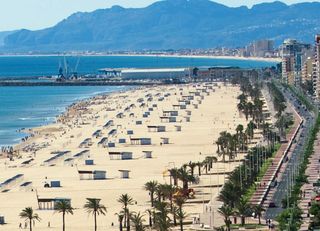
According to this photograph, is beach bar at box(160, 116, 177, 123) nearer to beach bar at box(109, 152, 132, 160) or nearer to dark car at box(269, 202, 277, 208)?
beach bar at box(109, 152, 132, 160)

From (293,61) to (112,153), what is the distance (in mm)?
97268

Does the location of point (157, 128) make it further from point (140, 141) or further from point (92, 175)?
point (92, 175)

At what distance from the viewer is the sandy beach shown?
5412 cm

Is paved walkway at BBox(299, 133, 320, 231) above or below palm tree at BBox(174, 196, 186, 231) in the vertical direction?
below

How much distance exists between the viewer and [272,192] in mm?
54219

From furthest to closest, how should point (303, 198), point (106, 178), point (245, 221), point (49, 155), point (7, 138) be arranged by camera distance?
1. point (7, 138)
2. point (49, 155)
3. point (106, 178)
4. point (303, 198)
5. point (245, 221)

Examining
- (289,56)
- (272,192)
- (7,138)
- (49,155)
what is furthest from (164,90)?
(272,192)

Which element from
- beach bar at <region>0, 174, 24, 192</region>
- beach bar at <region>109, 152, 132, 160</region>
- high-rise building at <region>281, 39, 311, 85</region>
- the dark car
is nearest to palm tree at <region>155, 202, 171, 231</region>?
the dark car

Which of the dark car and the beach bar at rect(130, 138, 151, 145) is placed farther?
the beach bar at rect(130, 138, 151, 145)

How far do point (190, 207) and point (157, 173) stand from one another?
13.5m

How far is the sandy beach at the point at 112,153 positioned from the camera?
2131 inches

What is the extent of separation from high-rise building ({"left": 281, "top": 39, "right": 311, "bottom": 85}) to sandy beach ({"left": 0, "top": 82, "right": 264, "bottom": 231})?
2472cm

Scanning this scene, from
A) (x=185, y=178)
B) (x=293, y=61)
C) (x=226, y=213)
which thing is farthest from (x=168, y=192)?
(x=293, y=61)

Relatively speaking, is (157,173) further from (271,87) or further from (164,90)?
(164,90)
